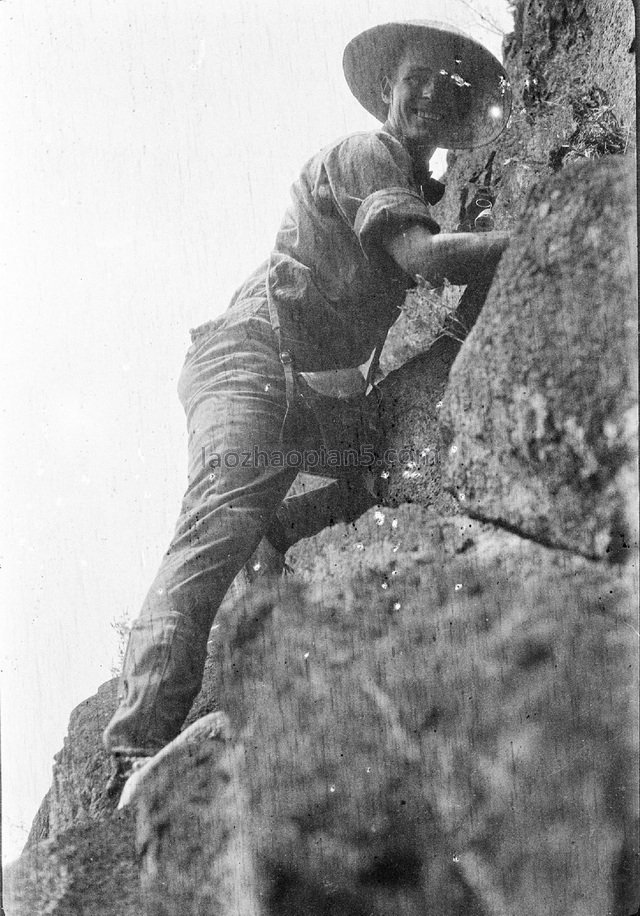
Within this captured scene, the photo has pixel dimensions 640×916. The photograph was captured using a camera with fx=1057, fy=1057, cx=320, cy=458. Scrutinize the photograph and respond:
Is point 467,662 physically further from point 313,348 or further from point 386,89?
point 386,89

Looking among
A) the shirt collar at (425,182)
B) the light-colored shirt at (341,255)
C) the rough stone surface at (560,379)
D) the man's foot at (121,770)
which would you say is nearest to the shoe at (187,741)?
the man's foot at (121,770)

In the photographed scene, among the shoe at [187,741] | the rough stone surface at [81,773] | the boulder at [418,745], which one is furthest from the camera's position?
the rough stone surface at [81,773]

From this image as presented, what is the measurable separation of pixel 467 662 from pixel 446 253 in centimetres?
109

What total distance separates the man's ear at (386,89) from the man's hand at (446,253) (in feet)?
1.31

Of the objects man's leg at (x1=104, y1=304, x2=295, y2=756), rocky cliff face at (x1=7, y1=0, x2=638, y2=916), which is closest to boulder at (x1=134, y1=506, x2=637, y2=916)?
rocky cliff face at (x1=7, y1=0, x2=638, y2=916)

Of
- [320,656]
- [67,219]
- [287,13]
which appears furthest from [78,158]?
[320,656]

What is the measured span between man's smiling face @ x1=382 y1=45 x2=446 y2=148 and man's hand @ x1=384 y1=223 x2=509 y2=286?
0.99ft

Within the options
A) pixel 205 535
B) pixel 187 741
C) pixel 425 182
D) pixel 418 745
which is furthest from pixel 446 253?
pixel 187 741

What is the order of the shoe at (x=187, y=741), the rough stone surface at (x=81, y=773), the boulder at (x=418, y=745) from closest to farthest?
1. the boulder at (x=418, y=745)
2. the shoe at (x=187, y=741)
3. the rough stone surface at (x=81, y=773)

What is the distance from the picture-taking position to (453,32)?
2.94 meters

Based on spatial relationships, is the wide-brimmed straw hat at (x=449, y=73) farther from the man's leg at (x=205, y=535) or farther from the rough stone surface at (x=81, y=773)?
the rough stone surface at (x=81, y=773)

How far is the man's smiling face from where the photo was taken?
2.95 meters

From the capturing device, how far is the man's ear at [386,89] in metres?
2.97

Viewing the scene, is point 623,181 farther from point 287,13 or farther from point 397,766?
point 397,766
